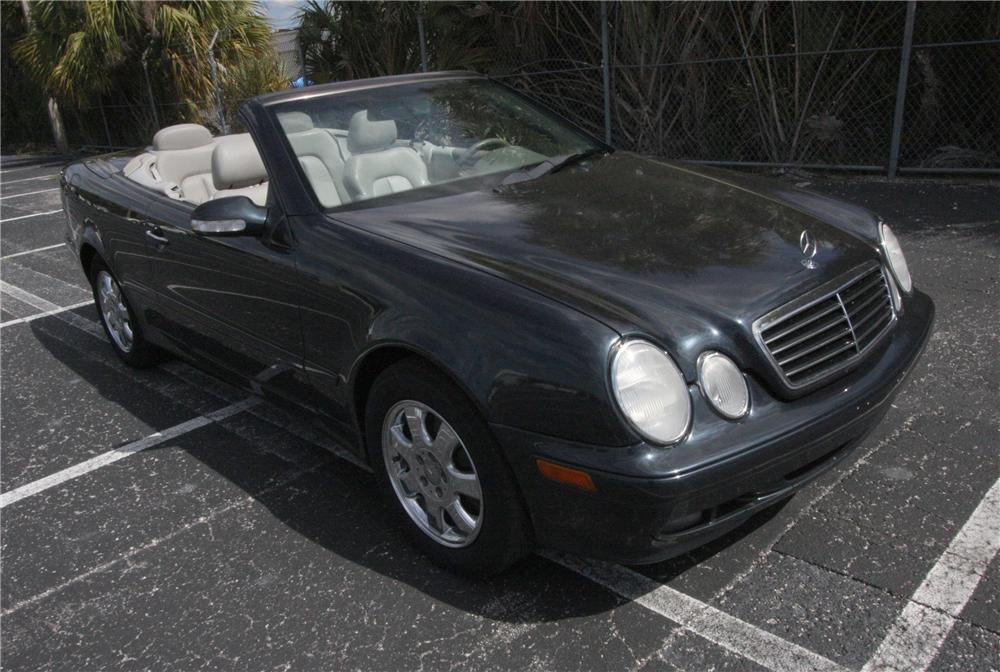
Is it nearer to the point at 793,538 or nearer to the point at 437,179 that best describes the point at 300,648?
the point at 793,538

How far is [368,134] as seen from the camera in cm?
357

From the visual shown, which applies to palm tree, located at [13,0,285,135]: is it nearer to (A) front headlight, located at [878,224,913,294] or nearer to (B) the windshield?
(B) the windshield

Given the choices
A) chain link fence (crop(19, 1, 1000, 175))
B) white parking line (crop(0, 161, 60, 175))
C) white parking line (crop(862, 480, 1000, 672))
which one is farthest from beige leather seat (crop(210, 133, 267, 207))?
white parking line (crop(0, 161, 60, 175))

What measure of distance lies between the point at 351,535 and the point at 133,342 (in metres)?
2.36

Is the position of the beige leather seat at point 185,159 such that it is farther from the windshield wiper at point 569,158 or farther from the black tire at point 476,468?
the black tire at point 476,468

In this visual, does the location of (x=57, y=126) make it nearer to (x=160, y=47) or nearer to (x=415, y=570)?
(x=160, y=47)

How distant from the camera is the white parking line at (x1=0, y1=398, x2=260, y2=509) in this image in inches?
147

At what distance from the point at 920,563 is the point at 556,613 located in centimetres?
112

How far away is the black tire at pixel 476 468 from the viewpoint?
249cm

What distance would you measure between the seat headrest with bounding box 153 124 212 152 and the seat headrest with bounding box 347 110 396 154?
1.80 metres

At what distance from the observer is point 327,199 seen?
3.28m

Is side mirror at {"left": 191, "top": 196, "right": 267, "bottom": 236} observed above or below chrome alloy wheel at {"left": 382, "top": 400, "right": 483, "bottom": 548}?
above

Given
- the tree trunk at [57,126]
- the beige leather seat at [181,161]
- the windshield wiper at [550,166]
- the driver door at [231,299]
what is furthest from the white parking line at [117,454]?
the tree trunk at [57,126]

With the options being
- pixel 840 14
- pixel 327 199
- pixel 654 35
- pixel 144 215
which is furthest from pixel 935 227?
pixel 144 215
